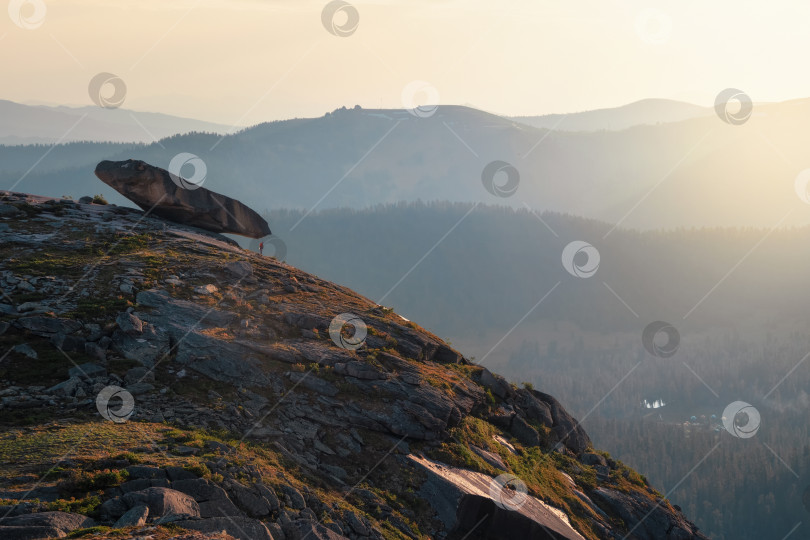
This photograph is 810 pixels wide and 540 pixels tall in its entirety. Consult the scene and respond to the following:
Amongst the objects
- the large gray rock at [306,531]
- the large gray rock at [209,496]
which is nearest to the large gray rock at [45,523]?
the large gray rock at [209,496]

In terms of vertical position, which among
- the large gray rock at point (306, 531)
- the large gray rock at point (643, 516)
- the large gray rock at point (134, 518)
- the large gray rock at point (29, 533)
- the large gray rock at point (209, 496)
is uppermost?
the large gray rock at point (643, 516)

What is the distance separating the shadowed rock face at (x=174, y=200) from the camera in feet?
112

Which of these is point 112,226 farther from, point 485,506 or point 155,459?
point 485,506

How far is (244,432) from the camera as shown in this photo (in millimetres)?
20000

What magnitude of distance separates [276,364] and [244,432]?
4.39 m

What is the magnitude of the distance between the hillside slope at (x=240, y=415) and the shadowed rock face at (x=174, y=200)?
1.62 m

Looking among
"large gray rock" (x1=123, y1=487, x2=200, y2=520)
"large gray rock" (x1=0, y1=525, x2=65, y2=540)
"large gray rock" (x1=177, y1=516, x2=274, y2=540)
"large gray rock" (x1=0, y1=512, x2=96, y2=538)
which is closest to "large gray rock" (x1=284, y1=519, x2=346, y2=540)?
"large gray rock" (x1=177, y1=516, x2=274, y2=540)

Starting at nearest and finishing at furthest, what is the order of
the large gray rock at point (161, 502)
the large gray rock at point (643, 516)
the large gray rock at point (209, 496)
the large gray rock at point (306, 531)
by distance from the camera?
the large gray rock at point (161, 502) < the large gray rock at point (209, 496) < the large gray rock at point (306, 531) < the large gray rock at point (643, 516)

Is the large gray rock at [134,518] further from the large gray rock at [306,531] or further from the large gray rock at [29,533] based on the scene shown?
the large gray rock at [306,531]

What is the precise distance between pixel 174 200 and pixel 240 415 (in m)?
18.7

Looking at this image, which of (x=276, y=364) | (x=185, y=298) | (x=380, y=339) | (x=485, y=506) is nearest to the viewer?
(x=485, y=506)

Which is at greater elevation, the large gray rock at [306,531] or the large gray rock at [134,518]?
the large gray rock at [306,531]

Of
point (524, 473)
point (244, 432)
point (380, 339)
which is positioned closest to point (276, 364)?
point (244, 432)

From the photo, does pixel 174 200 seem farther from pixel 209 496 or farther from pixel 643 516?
pixel 643 516
